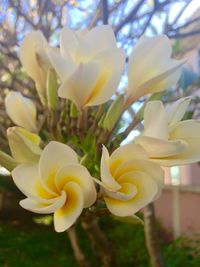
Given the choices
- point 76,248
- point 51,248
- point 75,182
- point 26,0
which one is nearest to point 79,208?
point 75,182

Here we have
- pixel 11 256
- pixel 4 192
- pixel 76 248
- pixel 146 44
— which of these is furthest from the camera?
pixel 4 192

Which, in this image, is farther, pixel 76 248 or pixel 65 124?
pixel 76 248

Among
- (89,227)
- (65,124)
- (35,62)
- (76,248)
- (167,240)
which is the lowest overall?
(167,240)

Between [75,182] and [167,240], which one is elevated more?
[75,182]

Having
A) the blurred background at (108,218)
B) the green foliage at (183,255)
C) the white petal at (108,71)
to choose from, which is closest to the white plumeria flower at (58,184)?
the white petal at (108,71)

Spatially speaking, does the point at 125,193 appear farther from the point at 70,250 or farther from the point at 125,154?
the point at 70,250

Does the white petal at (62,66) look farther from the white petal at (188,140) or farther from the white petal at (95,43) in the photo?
the white petal at (188,140)

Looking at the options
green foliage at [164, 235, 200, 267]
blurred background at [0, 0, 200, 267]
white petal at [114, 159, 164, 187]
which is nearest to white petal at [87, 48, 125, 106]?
white petal at [114, 159, 164, 187]

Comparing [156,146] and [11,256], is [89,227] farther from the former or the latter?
[156,146]
